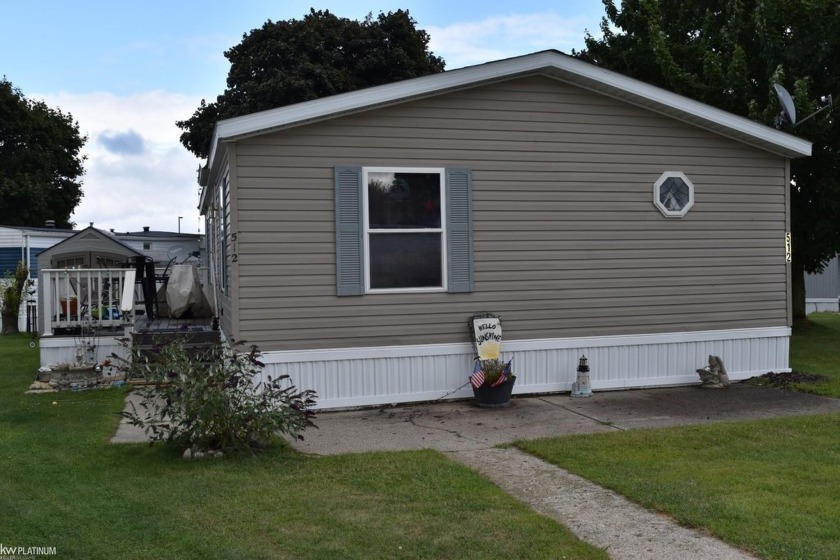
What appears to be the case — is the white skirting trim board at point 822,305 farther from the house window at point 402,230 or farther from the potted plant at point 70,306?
the potted plant at point 70,306

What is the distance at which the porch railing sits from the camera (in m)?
9.56

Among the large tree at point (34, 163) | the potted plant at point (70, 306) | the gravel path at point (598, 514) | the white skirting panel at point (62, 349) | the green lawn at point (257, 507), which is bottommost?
the gravel path at point (598, 514)

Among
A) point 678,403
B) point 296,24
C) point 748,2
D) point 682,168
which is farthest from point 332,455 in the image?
point 296,24

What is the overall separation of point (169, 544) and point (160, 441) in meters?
2.35

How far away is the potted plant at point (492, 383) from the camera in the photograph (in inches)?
305

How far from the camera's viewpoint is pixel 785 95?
9.78 meters

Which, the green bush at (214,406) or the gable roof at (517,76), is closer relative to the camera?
the green bush at (214,406)

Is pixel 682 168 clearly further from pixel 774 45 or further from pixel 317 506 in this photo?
pixel 317 506

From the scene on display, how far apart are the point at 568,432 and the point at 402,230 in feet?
8.72

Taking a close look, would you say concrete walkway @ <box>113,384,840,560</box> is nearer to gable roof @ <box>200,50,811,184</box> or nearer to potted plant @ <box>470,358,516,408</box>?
potted plant @ <box>470,358,516,408</box>

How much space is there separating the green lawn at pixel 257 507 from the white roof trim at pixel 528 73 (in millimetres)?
3205

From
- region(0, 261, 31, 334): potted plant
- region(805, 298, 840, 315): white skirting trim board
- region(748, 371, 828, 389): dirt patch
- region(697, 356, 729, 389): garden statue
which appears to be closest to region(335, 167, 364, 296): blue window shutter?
region(697, 356, 729, 389): garden statue

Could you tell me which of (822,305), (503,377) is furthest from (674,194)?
(822,305)

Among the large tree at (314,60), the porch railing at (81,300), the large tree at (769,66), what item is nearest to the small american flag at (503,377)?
the porch railing at (81,300)
